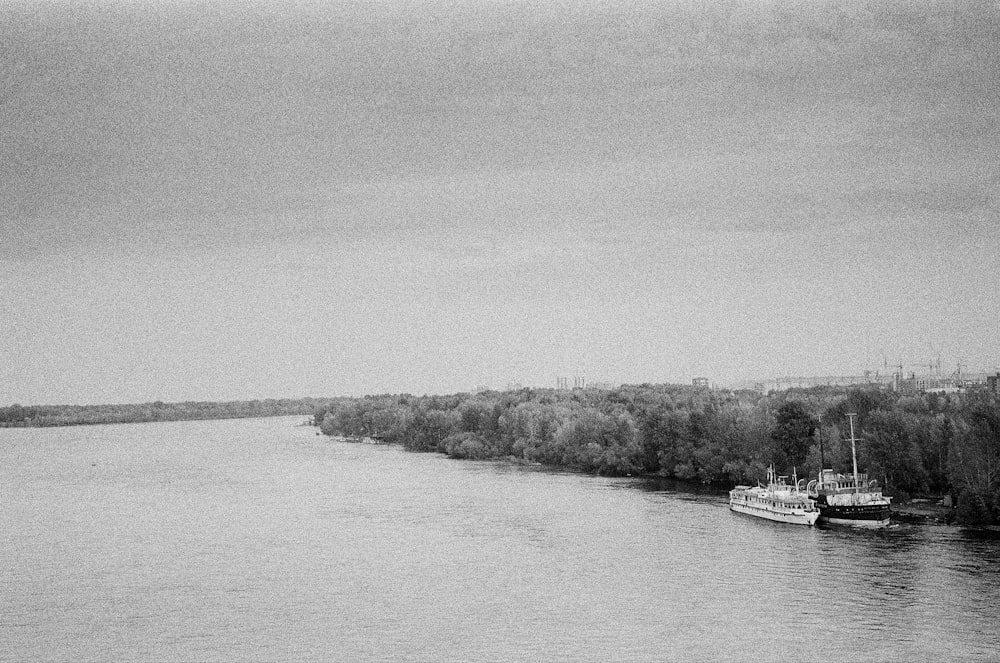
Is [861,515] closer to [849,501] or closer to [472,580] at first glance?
[849,501]

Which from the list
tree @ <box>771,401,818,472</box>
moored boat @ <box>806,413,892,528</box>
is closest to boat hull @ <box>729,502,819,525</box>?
moored boat @ <box>806,413,892,528</box>

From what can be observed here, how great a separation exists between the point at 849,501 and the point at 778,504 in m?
1.93

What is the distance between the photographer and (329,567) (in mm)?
20953

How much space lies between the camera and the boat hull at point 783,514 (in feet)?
86.9

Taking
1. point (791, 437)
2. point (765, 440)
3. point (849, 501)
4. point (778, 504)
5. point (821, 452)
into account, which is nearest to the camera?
point (849, 501)

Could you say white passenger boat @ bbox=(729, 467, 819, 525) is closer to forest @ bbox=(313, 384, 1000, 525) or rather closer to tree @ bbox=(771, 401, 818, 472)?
forest @ bbox=(313, 384, 1000, 525)

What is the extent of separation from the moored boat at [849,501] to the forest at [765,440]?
4.84 feet

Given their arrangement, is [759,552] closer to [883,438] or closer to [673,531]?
[673,531]

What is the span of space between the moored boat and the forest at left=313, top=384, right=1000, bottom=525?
1474mm

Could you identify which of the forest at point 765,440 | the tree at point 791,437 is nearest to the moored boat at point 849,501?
the forest at point 765,440

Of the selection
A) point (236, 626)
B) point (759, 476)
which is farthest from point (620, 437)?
point (236, 626)

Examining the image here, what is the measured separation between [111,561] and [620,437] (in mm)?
24077

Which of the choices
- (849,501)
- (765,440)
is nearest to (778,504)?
(849,501)

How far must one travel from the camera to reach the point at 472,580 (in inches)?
768
